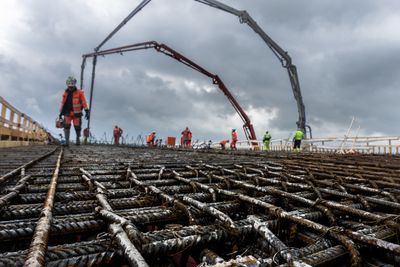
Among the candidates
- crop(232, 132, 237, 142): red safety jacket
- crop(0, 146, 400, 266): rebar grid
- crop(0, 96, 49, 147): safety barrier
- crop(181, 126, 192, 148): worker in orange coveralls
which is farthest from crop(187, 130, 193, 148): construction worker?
crop(0, 146, 400, 266): rebar grid

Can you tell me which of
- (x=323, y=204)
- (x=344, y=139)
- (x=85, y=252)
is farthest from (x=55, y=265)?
(x=344, y=139)

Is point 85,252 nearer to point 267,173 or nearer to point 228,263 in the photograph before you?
point 228,263

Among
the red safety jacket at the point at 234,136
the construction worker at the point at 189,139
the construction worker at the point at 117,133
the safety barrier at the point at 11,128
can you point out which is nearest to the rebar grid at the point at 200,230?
→ the safety barrier at the point at 11,128

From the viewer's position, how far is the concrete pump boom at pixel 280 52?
65.5 feet

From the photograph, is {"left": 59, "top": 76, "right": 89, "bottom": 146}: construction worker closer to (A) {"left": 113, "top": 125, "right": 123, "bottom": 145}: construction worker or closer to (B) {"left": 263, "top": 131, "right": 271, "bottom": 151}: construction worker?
(B) {"left": 263, "top": 131, "right": 271, "bottom": 151}: construction worker

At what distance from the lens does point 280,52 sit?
68.5ft

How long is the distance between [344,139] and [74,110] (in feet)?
50.3

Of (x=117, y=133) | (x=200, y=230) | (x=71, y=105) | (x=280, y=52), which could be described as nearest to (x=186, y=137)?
(x=117, y=133)

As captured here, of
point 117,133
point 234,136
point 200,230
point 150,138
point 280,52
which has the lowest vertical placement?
point 200,230

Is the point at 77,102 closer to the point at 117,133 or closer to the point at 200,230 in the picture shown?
the point at 200,230

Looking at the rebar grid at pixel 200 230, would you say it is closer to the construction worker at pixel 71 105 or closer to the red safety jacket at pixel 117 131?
the construction worker at pixel 71 105

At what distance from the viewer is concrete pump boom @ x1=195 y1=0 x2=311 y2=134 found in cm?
1997

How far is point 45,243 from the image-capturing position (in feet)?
3.57

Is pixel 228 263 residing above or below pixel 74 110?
below
